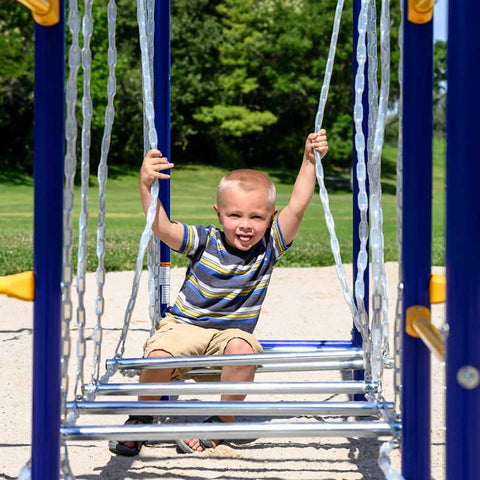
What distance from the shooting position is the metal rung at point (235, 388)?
2.16 metres

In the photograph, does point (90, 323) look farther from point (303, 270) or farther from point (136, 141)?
point (136, 141)

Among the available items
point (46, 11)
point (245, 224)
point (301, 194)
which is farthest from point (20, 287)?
point (301, 194)

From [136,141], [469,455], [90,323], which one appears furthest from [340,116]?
[469,455]

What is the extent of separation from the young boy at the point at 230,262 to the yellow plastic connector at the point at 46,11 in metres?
1.13

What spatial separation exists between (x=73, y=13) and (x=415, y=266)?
1061mm

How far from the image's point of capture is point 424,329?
4.94 feet

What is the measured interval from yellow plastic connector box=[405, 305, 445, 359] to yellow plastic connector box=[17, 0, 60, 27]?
1.04 meters

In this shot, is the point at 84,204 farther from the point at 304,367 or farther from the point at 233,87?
the point at 233,87

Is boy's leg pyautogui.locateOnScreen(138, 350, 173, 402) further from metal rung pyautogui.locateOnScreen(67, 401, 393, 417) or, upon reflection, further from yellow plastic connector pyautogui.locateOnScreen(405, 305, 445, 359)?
yellow plastic connector pyautogui.locateOnScreen(405, 305, 445, 359)

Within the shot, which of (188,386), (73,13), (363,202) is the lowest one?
(188,386)

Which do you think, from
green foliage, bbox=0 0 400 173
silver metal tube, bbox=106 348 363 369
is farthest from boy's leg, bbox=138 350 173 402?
green foliage, bbox=0 0 400 173

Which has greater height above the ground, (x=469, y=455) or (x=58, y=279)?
(x=58, y=279)

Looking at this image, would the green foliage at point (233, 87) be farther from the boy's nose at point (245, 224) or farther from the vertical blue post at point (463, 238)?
the vertical blue post at point (463, 238)

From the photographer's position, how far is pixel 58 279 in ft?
5.56
